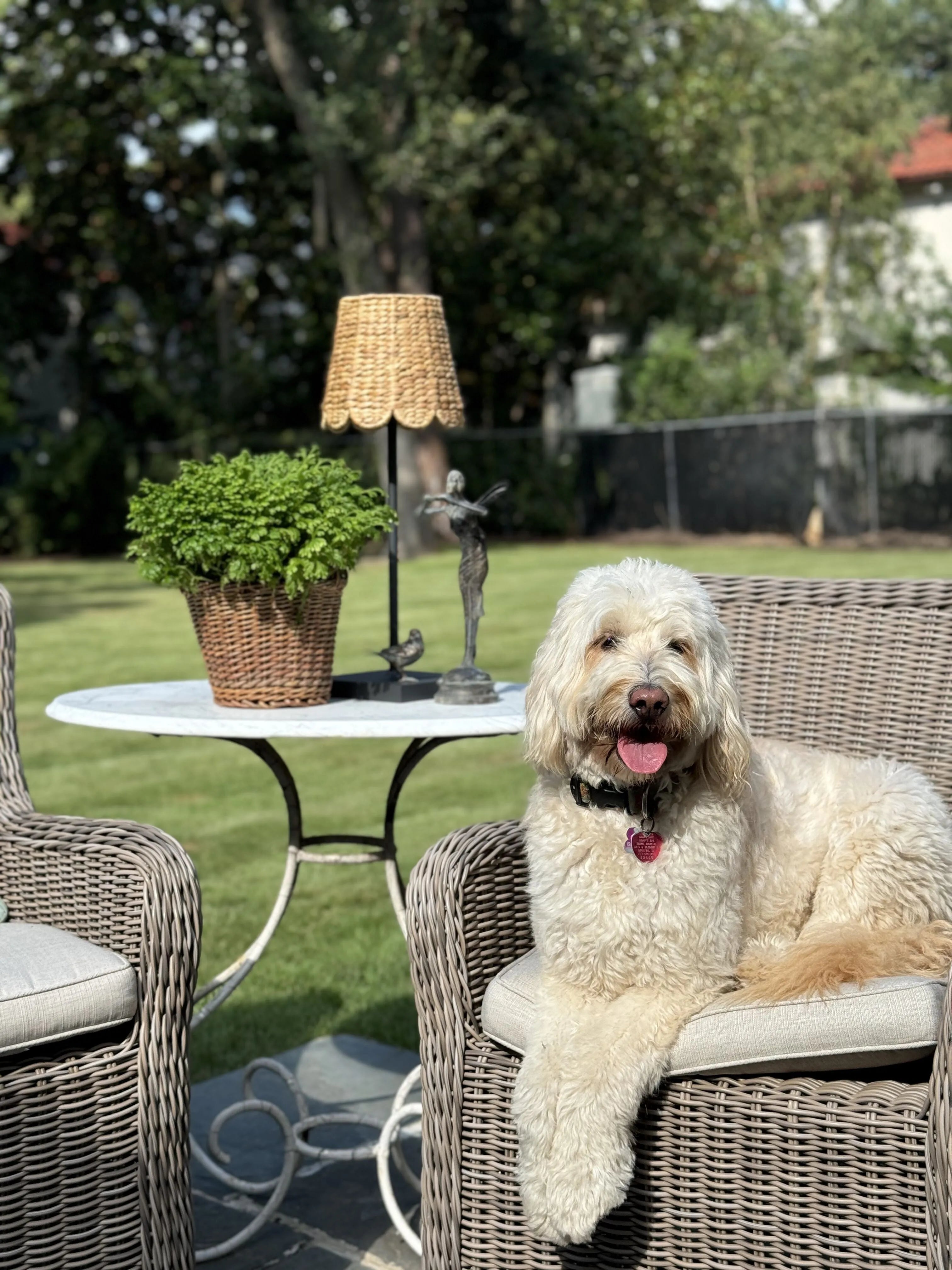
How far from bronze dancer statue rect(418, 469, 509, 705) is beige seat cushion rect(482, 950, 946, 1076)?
1.34 meters

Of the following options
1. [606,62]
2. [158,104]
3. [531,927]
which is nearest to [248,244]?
[158,104]

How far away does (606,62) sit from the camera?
24750 mm

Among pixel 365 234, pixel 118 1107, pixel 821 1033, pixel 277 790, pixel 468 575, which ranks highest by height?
pixel 365 234

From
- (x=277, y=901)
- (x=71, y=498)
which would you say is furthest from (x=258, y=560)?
(x=71, y=498)

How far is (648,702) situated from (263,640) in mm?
1335

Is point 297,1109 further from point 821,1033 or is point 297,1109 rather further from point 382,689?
point 821,1033

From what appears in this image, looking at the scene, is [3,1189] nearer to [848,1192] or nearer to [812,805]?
[848,1192]

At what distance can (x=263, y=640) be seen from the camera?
354 cm

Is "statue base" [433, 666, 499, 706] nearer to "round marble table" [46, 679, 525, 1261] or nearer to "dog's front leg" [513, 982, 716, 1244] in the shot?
"round marble table" [46, 679, 525, 1261]

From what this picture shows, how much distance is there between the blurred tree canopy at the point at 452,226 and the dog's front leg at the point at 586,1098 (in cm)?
2036

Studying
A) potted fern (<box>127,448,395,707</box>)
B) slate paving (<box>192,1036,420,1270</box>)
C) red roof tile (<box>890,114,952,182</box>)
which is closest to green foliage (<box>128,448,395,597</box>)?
potted fern (<box>127,448,395,707</box>)

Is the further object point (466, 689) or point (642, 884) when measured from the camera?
point (466, 689)

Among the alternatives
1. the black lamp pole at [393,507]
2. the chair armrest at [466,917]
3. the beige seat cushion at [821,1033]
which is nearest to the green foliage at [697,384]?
the black lamp pole at [393,507]

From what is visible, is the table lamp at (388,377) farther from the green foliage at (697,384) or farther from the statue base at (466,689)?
the green foliage at (697,384)
